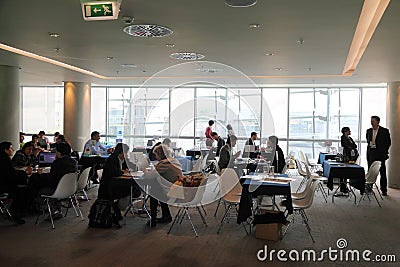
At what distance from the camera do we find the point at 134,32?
18.2 ft

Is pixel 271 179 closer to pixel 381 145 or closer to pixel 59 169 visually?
pixel 59 169

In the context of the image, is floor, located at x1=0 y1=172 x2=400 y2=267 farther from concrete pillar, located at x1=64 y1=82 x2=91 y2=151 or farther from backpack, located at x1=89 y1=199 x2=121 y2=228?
concrete pillar, located at x1=64 y1=82 x2=91 y2=151

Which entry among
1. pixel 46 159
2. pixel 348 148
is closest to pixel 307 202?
pixel 348 148

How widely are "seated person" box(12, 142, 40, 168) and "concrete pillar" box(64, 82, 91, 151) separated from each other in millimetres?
5339

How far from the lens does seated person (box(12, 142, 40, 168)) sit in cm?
649

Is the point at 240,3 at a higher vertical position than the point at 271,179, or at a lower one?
higher

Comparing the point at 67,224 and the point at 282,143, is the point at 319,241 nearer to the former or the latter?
the point at 67,224

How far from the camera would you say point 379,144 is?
27.5ft

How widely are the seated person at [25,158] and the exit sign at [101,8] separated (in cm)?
359

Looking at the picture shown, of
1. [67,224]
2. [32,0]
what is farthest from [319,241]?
[32,0]

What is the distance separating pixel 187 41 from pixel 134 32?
96 cm

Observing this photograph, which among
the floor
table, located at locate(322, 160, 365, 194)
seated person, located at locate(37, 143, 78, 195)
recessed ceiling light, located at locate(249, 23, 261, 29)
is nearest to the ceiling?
recessed ceiling light, located at locate(249, 23, 261, 29)

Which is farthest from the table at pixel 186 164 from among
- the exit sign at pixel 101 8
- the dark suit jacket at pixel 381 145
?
the exit sign at pixel 101 8
